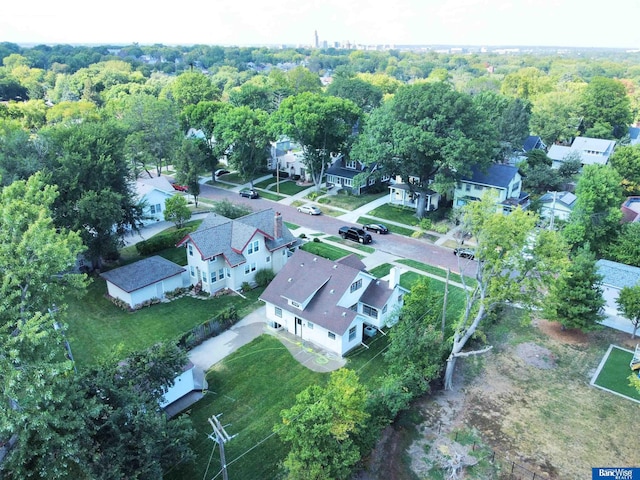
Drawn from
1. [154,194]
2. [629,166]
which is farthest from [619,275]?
[154,194]

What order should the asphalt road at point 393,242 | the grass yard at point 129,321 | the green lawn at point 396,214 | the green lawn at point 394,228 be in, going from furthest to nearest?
the green lawn at point 396,214 < the green lawn at point 394,228 < the asphalt road at point 393,242 < the grass yard at point 129,321

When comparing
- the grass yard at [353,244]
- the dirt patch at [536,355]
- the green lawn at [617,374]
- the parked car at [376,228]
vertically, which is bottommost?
the dirt patch at [536,355]

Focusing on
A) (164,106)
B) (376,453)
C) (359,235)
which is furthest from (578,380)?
(164,106)

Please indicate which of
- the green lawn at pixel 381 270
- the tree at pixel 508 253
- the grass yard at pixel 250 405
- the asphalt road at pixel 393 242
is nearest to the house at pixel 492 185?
the asphalt road at pixel 393 242

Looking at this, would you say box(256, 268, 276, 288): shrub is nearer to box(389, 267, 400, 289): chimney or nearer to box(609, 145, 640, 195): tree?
box(389, 267, 400, 289): chimney

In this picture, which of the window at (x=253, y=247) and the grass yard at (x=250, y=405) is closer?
the grass yard at (x=250, y=405)

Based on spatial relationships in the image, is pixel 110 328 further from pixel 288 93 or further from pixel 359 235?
pixel 288 93

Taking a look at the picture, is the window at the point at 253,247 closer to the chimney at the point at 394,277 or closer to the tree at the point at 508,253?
the chimney at the point at 394,277

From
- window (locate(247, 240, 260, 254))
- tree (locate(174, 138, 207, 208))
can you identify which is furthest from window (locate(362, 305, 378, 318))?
tree (locate(174, 138, 207, 208))
